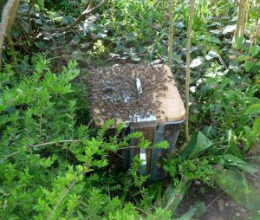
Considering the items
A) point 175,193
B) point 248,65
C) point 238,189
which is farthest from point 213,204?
point 248,65

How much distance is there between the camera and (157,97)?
64.2 inches

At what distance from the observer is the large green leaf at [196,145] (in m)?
1.82

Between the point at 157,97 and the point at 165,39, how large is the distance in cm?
105

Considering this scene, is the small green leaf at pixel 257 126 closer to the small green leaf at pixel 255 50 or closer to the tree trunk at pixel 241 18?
the small green leaf at pixel 255 50

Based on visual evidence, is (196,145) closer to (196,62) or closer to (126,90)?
(126,90)

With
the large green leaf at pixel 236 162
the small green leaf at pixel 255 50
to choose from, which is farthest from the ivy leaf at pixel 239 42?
the large green leaf at pixel 236 162

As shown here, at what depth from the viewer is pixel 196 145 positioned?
6.02ft

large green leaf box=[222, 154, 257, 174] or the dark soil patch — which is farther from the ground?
large green leaf box=[222, 154, 257, 174]

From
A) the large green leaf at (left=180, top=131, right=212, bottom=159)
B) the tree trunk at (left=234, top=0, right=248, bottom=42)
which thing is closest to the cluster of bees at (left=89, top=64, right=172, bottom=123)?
the large green leaf at (left=180, top=131, right=212, bottom=159)

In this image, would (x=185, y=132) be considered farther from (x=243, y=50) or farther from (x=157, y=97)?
(x=243, y=50)

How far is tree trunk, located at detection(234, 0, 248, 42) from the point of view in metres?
2.25

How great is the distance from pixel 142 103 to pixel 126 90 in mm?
107

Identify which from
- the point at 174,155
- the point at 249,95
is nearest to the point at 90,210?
the point at 174,155

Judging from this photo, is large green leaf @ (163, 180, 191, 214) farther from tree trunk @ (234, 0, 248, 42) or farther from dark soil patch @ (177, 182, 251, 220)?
tree trunk @ (234, 0, 248, 42)
